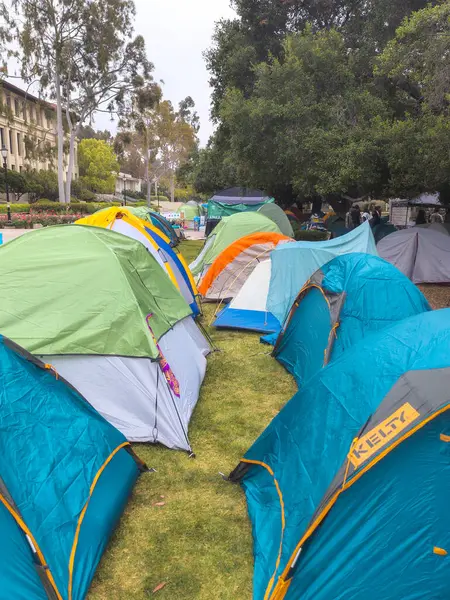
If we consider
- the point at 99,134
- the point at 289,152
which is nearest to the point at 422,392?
the point at 289,152

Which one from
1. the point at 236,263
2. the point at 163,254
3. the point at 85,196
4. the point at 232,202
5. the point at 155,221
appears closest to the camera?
the point at 163,254

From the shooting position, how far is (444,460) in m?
2.32

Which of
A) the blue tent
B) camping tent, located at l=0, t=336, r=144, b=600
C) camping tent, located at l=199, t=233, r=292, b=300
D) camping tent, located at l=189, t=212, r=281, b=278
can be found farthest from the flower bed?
camping tent, located at l=0, t=336, r=144, b=600

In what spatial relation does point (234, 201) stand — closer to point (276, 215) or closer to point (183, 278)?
point (276, 215)

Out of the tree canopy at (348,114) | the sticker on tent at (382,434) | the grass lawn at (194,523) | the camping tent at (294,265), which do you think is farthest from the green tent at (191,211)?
the sticker on tent at (382,434)

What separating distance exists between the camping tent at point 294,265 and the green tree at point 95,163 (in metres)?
49.1

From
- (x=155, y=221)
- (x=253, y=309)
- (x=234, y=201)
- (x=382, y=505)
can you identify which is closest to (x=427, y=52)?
(x=253, y=309)

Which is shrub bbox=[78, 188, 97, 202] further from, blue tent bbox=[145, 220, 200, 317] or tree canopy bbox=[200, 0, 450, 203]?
blue tent bbox=[145, 220, 200, 317]

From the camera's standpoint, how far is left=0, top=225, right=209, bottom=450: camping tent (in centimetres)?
393

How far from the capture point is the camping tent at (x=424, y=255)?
1099 centimetres

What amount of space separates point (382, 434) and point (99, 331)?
8.37 feet

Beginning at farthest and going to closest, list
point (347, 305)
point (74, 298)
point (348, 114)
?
point (348, 114) → point (347, 305) → point (74, 298)

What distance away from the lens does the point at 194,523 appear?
129 inches

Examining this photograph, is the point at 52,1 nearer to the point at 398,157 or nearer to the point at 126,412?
the point at 398,157
